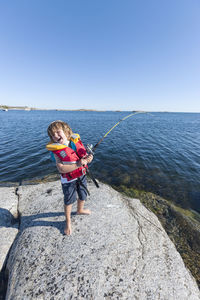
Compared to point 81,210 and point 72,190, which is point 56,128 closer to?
point 72,190

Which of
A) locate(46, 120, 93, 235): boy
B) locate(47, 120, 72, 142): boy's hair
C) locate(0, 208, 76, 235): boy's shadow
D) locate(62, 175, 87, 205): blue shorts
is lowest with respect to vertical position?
locate(0, 208, 76, 235): boy's shadow

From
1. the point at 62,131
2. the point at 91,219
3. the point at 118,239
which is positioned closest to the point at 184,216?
the point at 118,239

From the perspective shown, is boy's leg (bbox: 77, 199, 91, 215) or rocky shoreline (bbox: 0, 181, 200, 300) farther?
boy's leg (bbox: 77, 199, 91, 215)

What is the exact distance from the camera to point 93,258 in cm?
257

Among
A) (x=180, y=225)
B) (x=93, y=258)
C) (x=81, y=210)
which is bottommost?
(x=180, y=225)

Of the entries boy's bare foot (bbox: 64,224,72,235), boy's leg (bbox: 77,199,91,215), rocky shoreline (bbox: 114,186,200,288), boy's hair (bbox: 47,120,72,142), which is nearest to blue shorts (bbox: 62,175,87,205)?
boy's leg (bbox: 77,199,91,215)

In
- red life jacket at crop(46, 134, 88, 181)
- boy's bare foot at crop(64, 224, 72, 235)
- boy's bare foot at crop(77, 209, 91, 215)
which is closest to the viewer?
red life jacket at crop(46, 134, 88, 181)

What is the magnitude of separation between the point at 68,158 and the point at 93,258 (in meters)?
2.26

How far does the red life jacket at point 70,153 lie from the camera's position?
2570 millimetres

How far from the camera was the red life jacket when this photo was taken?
101 inches

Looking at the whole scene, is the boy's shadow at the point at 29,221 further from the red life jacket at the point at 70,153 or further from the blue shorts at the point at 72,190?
the red life jacket at the point at 70,153

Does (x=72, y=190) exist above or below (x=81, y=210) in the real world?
above

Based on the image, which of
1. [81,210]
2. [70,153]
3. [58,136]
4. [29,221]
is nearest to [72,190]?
[70,153]

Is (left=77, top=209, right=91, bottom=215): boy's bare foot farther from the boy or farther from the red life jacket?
the red life jacket
